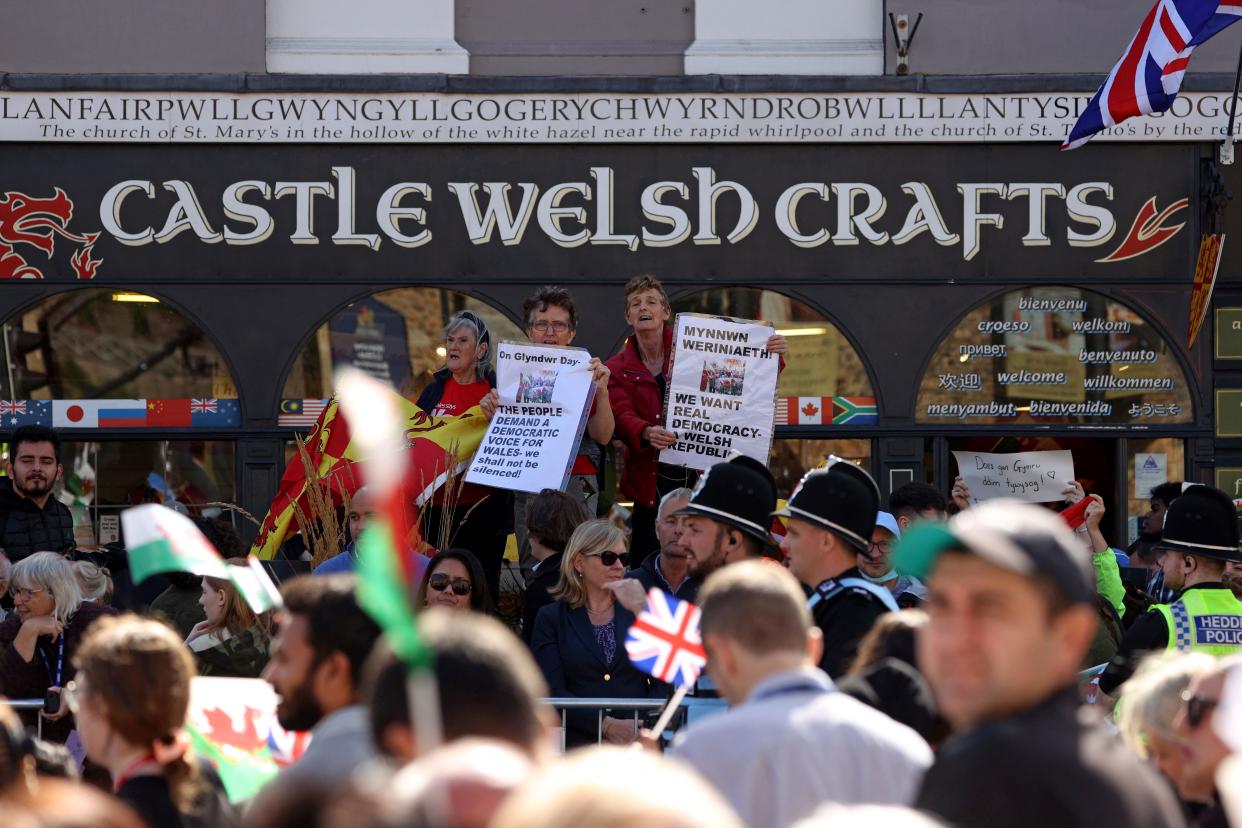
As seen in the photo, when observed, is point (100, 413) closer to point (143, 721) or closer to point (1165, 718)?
point (143, 721)

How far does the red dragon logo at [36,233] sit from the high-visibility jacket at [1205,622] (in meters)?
8.69

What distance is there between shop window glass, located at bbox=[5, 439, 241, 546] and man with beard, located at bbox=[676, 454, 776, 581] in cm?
695

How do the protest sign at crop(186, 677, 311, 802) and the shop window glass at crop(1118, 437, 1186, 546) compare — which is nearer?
the protest sign at crop(186, 677, 311, 802)

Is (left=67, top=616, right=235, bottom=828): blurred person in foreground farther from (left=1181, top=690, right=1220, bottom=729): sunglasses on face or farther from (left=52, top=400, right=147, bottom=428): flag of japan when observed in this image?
(left=52, top=400, right=147, bottom=428): flag of japan

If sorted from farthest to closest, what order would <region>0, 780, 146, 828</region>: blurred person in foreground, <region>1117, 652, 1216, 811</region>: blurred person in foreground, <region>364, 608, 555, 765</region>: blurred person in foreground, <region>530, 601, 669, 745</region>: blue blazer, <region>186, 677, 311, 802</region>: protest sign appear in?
<region>530, 601, 669, 745</region>: blue blazer
<region>186, 677, 311, 802</region>: protest sign
<region>1117, 652, 1216, 811</region>: blurred person in foreground
<region>364, 608, 555, 765</region>: blurred person in foreground
<region>0, 780, 146, 828</region>: blurred person in foreground

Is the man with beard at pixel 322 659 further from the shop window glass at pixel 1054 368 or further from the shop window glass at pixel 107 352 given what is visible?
the shop window glass at pixel 1054 368

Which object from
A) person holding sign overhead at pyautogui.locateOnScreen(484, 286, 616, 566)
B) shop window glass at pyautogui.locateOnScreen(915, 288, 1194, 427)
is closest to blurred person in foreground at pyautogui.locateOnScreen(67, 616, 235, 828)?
person holding sign overhead at pyautogui.locateOnScreen(484, 286, 616, 566)

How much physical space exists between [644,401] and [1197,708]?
18.1 ft

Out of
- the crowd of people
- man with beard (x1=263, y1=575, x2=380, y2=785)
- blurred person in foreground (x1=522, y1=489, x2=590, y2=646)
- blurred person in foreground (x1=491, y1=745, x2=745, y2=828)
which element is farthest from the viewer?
blurred person in foreground (x1=522, y1=489, x2=590, y2=646)

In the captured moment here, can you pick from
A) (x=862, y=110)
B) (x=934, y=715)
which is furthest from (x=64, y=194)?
(x=934, y=715)

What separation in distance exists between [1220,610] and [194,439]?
808 cm

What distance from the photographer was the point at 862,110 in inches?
506

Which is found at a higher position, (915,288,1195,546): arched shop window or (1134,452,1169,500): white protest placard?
(915,288,1195,546): arched shop window

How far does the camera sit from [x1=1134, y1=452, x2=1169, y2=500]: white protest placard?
12.8 m
